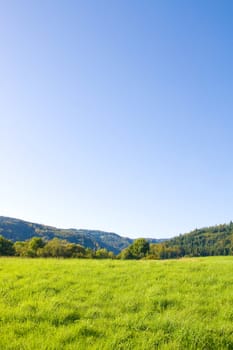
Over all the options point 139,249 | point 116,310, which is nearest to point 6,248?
point 139,249

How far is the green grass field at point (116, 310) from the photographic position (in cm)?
861

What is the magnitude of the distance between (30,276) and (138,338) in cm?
870

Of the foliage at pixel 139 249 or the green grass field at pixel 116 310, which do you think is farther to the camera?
the foliage at pixel 139 249

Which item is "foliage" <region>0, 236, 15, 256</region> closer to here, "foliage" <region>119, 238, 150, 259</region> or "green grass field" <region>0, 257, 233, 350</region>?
"foliage" <region>119, 238, 150, 259</region>

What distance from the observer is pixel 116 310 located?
35.7ft

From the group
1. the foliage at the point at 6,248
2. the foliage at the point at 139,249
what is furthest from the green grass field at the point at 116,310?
the foliage at the point at 139,249

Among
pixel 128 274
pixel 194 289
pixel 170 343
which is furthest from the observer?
pixel 128 274

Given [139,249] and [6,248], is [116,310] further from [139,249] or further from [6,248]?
[139,249]

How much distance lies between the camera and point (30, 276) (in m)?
16.0

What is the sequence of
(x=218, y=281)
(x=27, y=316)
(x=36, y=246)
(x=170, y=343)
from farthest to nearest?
(x=36, y=246) → (x=218, y=281) → (x=27, y=316) → (x=170, y=343)

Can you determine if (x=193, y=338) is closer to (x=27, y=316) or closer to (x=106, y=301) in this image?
(x=106, y=301)

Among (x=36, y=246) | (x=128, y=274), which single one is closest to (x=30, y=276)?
(x=128, y=274)

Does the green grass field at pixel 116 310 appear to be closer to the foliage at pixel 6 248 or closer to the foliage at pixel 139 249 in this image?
the foliage at pixel 6 248

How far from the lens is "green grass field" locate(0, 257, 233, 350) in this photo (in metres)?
8.61
